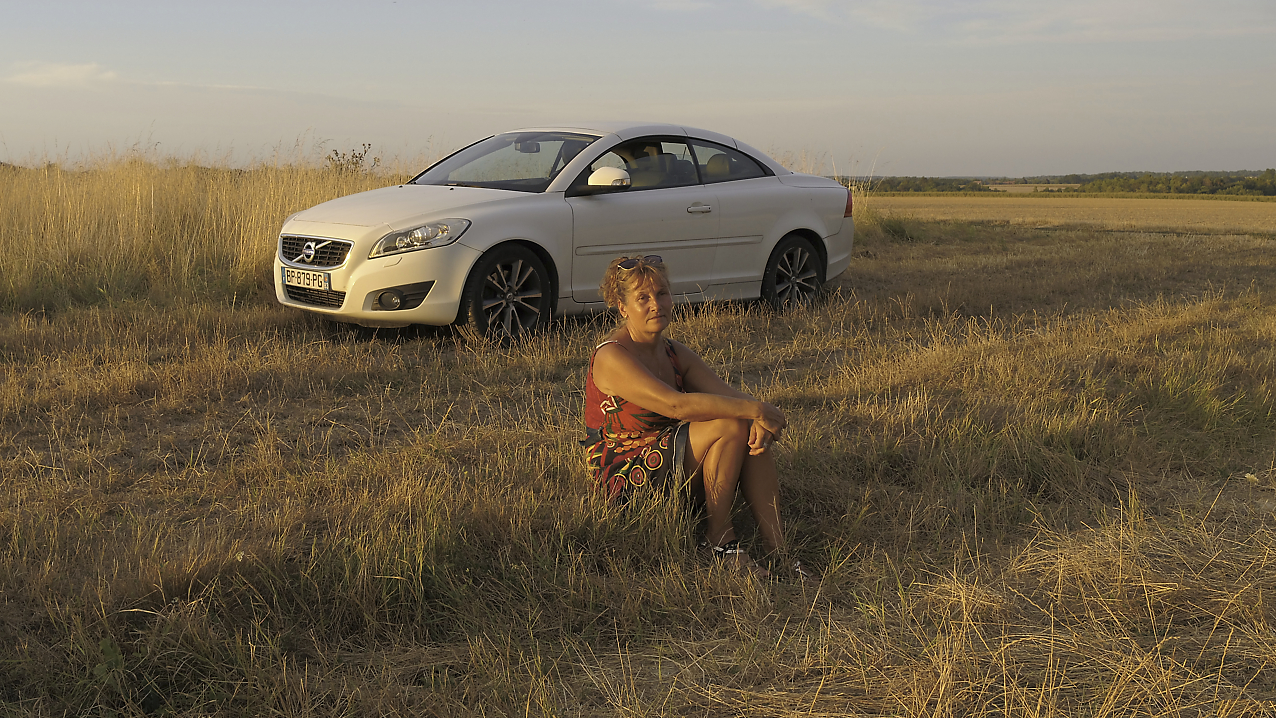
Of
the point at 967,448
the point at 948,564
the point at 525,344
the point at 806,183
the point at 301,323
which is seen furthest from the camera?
the point at 806,183

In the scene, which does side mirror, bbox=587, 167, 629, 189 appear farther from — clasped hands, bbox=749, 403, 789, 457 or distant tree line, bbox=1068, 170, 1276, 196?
distant tree line, bbox=1068, 170, 1276, 196

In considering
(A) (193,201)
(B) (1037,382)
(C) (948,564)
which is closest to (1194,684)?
(C) (948,564)

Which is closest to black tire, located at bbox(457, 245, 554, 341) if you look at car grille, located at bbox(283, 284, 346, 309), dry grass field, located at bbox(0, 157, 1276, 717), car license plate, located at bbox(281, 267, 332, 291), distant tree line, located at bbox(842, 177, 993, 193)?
dry grass field, located at bbox(0, 157, 1276, 717)

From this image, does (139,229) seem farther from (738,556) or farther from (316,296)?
(738,556)

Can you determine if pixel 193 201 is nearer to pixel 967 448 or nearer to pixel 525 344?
pixel 525 344

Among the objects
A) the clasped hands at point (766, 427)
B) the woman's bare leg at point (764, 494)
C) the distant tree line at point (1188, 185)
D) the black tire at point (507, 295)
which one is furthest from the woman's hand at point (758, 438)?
the distant tree line at point (1188, 185)

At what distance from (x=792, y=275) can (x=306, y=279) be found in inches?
153

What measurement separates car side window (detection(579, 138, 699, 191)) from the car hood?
0.88 metres

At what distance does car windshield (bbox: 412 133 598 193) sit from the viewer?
7.64m

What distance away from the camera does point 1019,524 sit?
4.04 m

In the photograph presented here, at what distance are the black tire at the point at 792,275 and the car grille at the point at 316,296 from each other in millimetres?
3418

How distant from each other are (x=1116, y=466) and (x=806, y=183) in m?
4.72

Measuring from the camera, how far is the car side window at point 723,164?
8250 mm

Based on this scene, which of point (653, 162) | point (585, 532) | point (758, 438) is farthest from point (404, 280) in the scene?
point (758, 438)
